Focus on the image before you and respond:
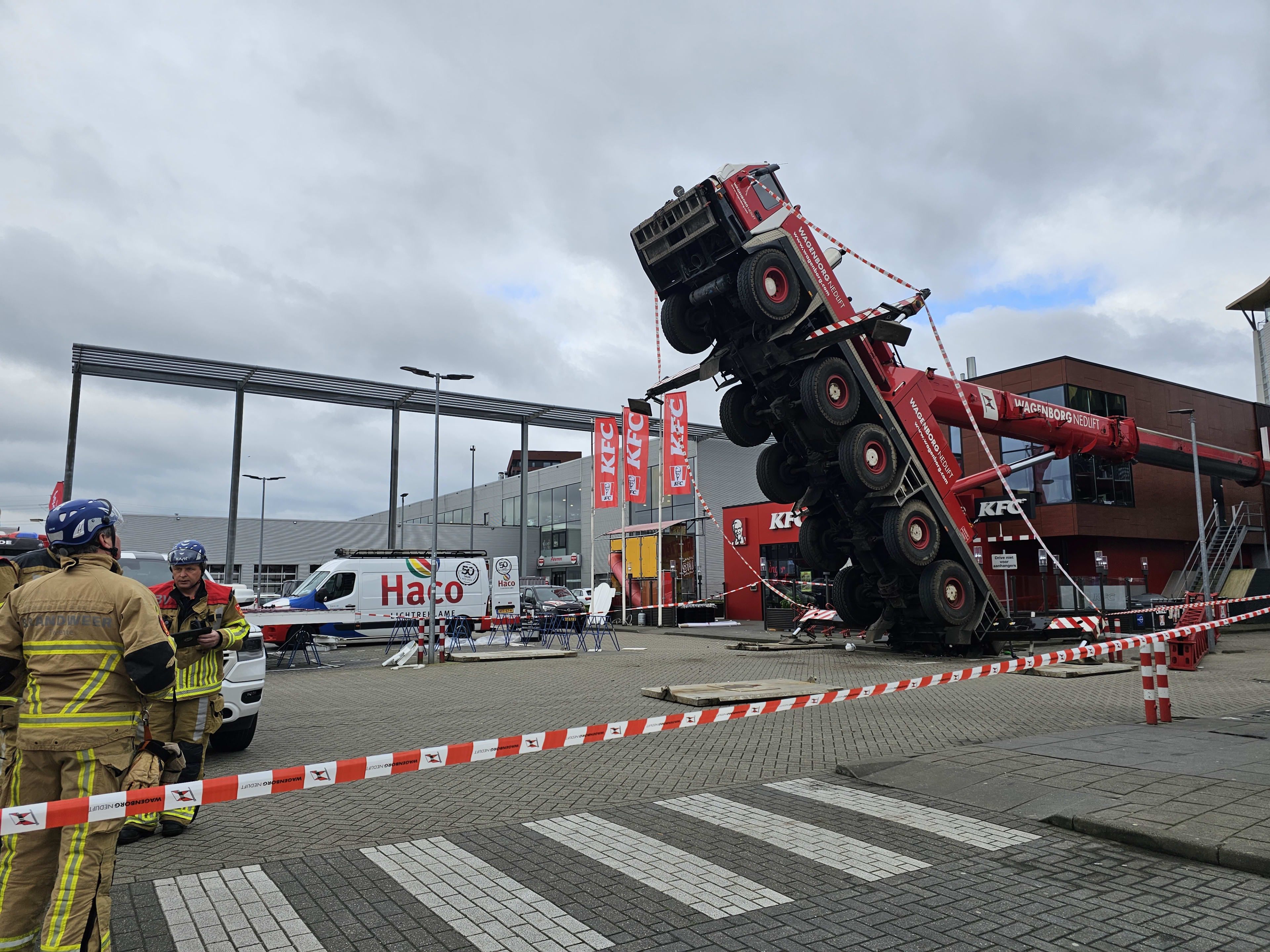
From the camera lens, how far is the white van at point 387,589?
2334 centimetres

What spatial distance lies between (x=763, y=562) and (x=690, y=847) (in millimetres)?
31250

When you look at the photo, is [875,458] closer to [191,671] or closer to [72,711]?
[191,671]

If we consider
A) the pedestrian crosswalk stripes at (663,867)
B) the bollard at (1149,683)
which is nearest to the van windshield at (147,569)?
the pedestrian crosswalk stripes at (663,867)

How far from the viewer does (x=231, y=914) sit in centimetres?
407

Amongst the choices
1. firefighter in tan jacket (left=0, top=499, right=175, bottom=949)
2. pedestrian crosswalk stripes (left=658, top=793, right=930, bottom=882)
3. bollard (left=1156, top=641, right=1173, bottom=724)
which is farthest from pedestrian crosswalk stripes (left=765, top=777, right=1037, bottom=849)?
firefighter in tan jacket (left=0, top=499, right=175, bottom=949)

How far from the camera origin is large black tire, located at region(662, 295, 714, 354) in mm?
15609

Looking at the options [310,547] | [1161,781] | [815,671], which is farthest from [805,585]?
[310,547]

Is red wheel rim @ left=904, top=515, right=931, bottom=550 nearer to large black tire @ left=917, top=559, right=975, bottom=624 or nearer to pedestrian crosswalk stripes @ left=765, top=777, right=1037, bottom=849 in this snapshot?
large black tire @ left=917, top=559, right=975, bottom=624

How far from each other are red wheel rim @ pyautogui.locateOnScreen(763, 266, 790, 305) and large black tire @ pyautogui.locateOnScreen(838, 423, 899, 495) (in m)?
2.94

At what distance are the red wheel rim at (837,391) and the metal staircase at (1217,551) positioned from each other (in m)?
21.4

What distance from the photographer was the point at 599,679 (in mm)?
15219

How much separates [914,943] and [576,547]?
2071 inches

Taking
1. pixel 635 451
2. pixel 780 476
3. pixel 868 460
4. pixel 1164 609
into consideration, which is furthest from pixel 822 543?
pixel 635 451

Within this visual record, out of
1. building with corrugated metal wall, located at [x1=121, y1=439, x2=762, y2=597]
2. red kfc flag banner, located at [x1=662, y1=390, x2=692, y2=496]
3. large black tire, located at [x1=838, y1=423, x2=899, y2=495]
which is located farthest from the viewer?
building with corrugated metal wall, located at [x1=121, y1=439, x2=762, y2=597]
